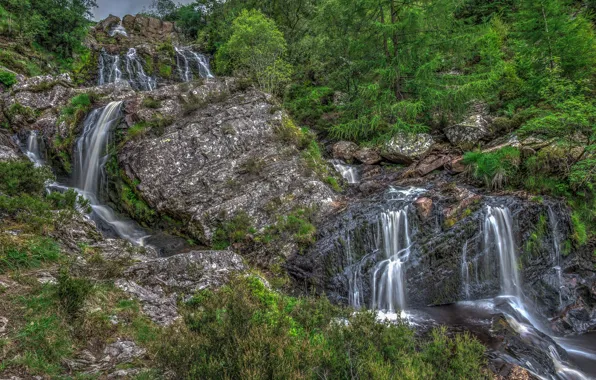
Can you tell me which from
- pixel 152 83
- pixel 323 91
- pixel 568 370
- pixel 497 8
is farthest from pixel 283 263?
pixel 497 8

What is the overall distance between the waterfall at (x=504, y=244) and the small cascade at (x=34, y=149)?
15646 millimetres

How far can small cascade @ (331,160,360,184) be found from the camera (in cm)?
1323

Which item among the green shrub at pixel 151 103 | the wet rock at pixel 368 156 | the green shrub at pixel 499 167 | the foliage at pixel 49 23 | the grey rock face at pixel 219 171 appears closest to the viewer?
the green shrub at pixel 499 167

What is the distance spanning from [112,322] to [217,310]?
182 centimetres

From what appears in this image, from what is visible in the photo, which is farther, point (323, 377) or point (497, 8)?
point (497, 8)

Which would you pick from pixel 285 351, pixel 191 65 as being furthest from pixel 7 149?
pixel 191 65

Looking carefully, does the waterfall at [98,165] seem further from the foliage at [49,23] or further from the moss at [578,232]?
the moss at [578,232]

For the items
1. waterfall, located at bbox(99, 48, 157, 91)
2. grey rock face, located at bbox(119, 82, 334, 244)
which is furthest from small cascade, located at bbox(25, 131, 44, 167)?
waterfall, located at bbox(99, 48, 157, 91)

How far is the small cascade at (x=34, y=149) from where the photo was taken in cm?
1187

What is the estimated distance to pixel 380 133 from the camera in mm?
14320

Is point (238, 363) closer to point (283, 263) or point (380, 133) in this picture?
point (283, 263)

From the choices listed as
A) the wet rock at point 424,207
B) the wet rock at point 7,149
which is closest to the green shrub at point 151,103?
the wet rock at point 7,149

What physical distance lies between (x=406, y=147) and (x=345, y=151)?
110 inches

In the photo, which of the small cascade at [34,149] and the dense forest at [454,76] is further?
the small cascade at [34,149]
